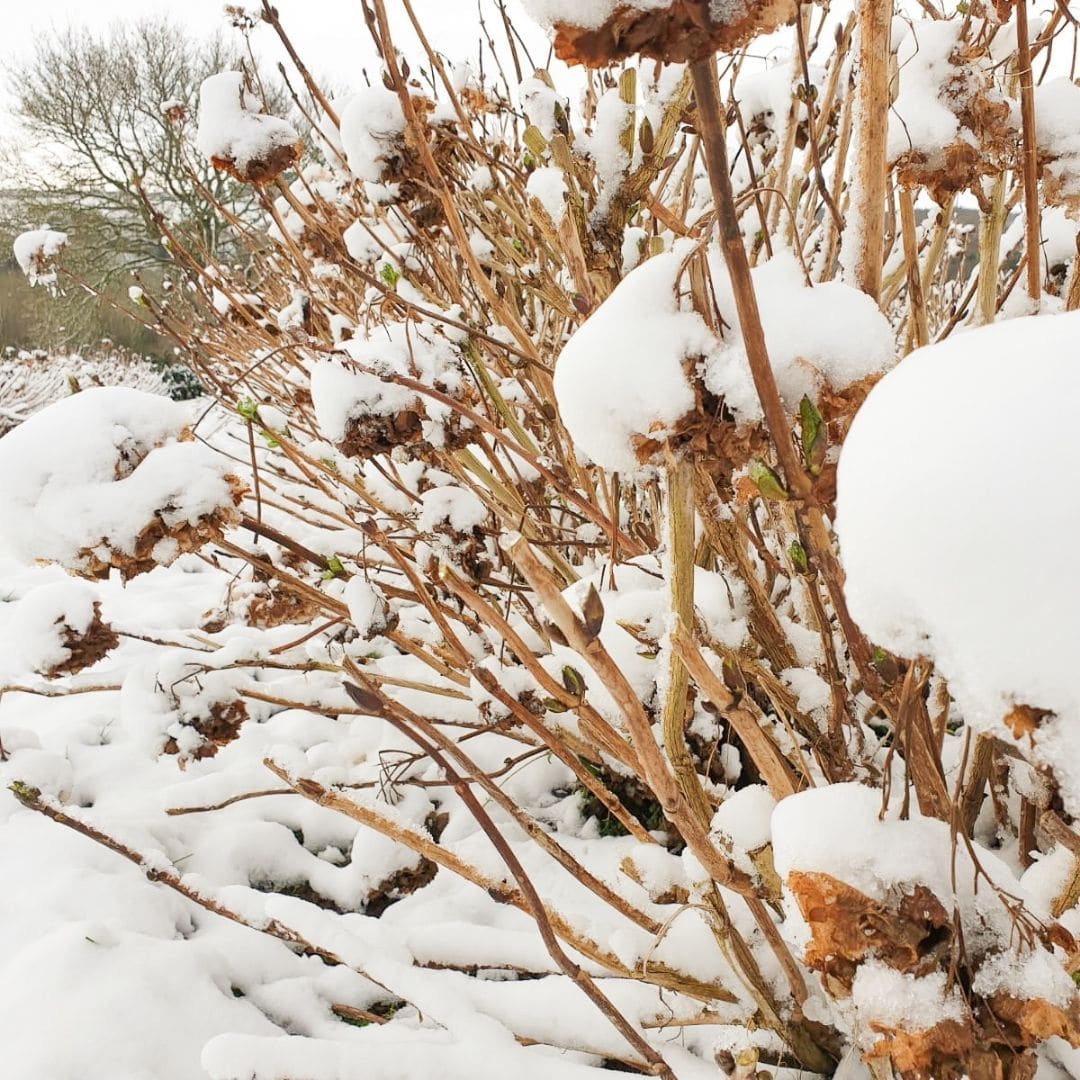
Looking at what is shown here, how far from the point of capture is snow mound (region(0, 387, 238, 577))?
3.49ft

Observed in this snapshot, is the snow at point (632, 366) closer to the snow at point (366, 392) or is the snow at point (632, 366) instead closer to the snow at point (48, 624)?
the snow at point (366, 392)

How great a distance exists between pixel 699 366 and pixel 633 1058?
42.5 inches

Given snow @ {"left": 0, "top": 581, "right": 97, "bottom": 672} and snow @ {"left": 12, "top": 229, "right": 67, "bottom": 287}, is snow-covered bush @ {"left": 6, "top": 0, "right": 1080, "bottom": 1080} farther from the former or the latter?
snow @ {"left": 12, "top": 229, "right": 67, "bottom": 287}

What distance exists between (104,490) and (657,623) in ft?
2.71

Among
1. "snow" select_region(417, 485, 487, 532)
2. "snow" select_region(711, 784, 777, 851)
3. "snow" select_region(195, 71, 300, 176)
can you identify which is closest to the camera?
"snow" select_region(711, 784, 777, 851)

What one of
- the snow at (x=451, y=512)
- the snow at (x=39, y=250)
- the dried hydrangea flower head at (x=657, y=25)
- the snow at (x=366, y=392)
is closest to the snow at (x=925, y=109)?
the dried hydrangea flower head at (x=657, y=25)

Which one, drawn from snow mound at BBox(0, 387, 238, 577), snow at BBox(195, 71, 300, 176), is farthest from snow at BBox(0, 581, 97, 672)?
snow at BBox(195, 71, 300, 176)

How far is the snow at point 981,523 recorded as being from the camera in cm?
38

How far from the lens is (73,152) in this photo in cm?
1681

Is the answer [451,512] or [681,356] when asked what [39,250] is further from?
[681,356]

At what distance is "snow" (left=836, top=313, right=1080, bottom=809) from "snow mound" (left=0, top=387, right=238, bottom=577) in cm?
96

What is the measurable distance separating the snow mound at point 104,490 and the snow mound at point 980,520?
960 mm

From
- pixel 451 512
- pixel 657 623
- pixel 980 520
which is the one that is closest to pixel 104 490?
pixel 451 512

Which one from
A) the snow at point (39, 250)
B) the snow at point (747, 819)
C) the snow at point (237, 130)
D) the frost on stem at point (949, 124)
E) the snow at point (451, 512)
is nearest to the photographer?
the frost on stem at point (949, 124)
